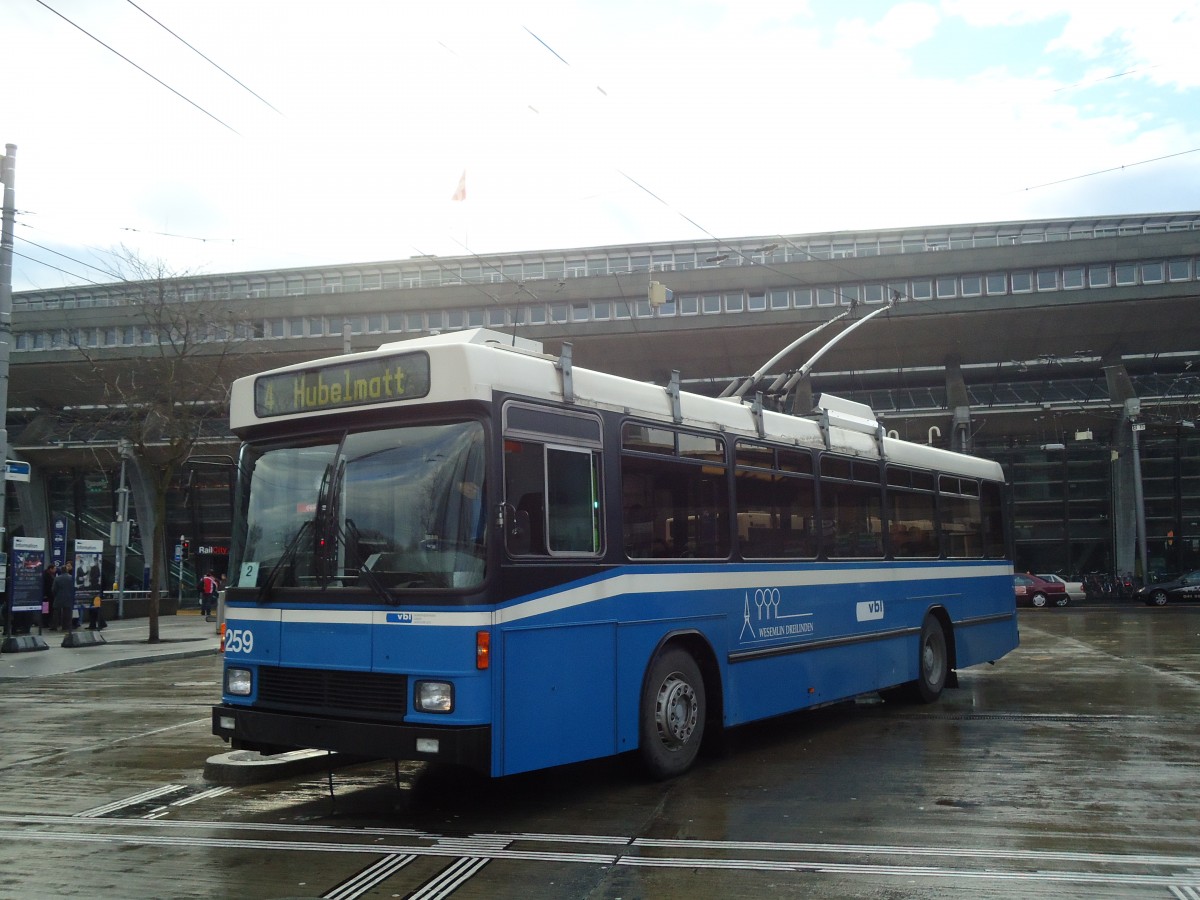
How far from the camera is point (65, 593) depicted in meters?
26.9

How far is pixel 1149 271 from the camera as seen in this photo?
44.2 metres

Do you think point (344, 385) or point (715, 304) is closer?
point (344, 385)

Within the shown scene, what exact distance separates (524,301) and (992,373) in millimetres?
21316

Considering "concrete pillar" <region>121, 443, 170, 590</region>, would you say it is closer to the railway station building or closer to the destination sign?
the railway station building

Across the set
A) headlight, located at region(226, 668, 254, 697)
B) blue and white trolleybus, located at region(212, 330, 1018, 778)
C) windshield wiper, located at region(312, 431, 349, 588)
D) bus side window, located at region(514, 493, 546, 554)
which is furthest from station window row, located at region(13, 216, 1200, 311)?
headlight, located at region(226, 668, 254, 697)

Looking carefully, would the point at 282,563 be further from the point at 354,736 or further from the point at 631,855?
the point at 631,855

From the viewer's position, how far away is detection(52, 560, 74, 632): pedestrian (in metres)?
26.6

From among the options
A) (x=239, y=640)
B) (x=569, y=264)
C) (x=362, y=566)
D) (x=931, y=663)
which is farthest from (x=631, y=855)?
(x=569, y=264)

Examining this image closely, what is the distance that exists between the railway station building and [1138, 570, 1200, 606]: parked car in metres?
1.96

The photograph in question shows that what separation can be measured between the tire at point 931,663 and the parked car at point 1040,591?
2984 centimetres

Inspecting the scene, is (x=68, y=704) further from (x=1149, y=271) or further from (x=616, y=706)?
(x=1149, y=271)

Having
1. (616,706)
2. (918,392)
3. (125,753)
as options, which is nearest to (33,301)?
(918,392)

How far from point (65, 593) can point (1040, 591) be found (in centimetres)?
3295

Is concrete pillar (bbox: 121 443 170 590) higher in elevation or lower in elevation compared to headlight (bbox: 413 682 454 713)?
higher
